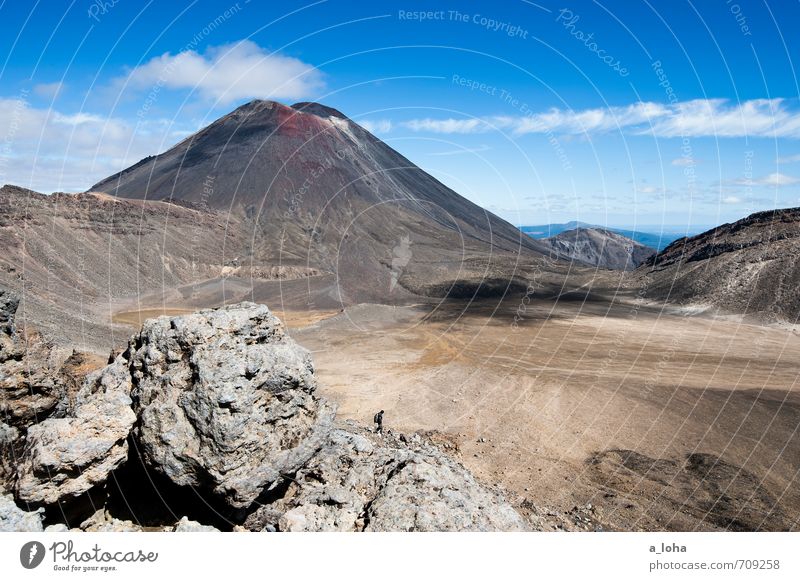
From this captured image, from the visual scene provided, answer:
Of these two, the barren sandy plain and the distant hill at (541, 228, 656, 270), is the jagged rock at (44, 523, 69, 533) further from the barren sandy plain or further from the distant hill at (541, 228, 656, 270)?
the distant hill at (541, 228, 656, 270)

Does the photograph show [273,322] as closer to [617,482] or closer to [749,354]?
[617,482]

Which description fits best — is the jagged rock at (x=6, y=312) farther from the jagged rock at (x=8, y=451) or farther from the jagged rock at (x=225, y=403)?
the jagged rock at (x=225, y=403)

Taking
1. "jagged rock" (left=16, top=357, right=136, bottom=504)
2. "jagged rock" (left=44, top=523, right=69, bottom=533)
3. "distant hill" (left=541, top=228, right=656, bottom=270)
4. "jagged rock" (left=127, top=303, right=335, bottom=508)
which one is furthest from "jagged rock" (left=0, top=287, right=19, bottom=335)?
"distant hill" (left=541, top=228, right=656, bottom=270)

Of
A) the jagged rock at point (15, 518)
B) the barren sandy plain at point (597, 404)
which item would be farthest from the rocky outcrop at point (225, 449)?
the barren sandy plain at point (597, 404)

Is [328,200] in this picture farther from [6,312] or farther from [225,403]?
[225,403]

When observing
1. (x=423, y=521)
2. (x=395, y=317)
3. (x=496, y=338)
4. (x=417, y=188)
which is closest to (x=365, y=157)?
(x=417, y=188)

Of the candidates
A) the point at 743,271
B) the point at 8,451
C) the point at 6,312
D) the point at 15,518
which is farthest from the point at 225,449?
the point at 743,271

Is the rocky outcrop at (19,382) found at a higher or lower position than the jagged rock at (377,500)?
higher
